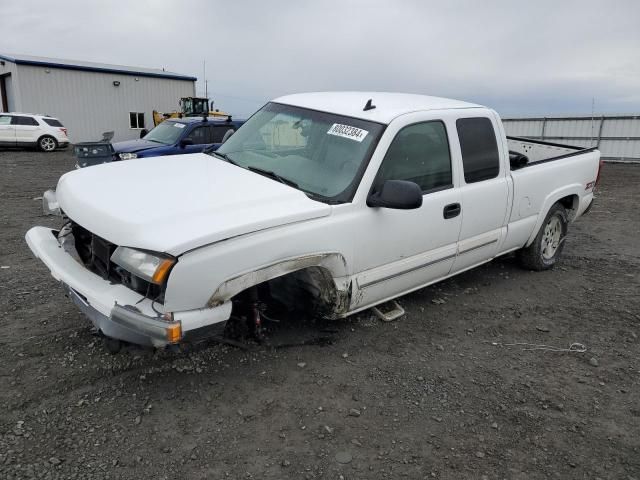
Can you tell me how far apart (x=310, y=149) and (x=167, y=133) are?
8.41 m

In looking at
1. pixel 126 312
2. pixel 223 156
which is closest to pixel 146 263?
pixel 126 312

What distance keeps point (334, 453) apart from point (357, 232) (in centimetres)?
142

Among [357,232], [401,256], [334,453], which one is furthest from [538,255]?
[334,453]

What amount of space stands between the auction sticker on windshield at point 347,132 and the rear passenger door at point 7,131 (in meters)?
20.6

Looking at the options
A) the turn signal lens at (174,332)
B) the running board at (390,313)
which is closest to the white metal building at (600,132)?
the running board at (390,313)

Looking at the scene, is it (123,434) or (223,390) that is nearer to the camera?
(123,434)

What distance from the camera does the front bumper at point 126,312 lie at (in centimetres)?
259

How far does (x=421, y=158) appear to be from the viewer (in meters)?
3.87

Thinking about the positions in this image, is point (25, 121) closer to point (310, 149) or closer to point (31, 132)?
point (31, 132)

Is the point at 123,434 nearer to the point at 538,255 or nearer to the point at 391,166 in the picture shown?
the point at 391,166

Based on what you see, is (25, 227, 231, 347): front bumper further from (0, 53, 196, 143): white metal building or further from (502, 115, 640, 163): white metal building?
(0, 53, 196, 143): white metal building

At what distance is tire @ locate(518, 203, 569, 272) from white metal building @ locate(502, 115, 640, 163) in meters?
14.2

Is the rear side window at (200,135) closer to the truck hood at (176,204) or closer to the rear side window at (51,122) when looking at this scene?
the truck hood at (176,204)

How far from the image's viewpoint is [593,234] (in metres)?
7.64
